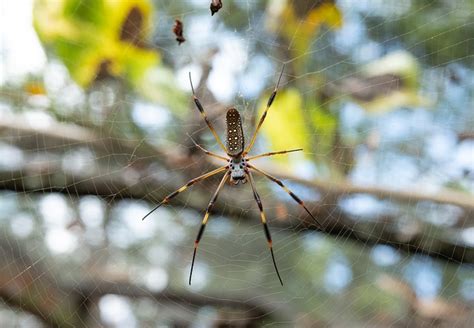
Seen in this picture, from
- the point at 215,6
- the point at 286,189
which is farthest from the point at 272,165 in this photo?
the point at 215,6

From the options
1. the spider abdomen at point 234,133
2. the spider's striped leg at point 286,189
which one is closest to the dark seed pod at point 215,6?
the spider abdomen at point 234,133

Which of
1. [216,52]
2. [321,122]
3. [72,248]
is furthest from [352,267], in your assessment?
[72,248]

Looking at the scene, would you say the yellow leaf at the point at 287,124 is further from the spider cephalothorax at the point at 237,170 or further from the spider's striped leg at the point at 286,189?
the spider cephalothorax at the point at 237,170

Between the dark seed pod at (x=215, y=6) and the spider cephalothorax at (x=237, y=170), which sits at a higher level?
the spider cephalothorax at (x=237, y=170)

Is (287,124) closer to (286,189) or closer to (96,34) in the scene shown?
(286,189)

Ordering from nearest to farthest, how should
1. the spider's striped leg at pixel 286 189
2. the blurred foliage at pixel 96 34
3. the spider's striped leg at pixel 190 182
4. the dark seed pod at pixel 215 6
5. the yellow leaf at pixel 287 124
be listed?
the dark seed pod at pixel 215 6
the blurred foliage at pixel 96 34
the yellow leaf at pixel 287 124
the spider's striped leg at pixel 286 189
the spider's striped leg at pixel 190 182

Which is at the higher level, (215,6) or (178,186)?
(178,186)
